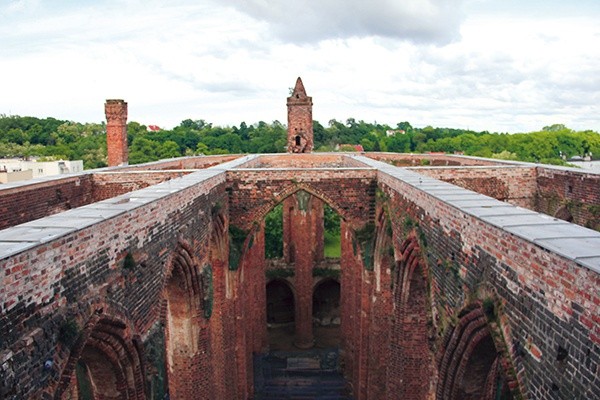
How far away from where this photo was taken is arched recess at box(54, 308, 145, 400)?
550 centimetres

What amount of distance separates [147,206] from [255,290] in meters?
11.9

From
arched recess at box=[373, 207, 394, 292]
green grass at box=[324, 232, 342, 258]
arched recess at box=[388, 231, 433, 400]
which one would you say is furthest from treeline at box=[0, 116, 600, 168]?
arched recess at box=[388, 231, 433, 400]

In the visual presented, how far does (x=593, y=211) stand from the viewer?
10.7 metres

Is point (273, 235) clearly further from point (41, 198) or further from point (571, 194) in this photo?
point (571, 194)

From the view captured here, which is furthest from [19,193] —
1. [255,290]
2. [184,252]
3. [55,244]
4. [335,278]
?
[335,278]

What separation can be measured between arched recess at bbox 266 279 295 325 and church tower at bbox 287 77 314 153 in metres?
7.59

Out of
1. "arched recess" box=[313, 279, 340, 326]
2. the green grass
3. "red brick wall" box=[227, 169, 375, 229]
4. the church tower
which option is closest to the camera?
"red brick wall" box=[227, 169, 375, 229]

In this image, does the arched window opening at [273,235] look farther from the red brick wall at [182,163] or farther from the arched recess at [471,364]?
the arched recess at [471,364]

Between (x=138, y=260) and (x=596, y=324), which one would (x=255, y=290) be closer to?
(x=138, y=260)

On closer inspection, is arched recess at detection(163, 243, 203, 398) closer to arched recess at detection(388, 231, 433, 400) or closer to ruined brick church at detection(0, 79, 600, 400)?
ruined brick church at detection(0, 79, 600, 400)

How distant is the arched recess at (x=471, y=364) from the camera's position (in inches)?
234

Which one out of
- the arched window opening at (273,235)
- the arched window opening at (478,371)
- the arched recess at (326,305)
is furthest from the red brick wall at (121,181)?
the arched window opening at (273,235)

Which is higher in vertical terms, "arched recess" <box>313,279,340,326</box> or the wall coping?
the wall coping

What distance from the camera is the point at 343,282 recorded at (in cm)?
1700
